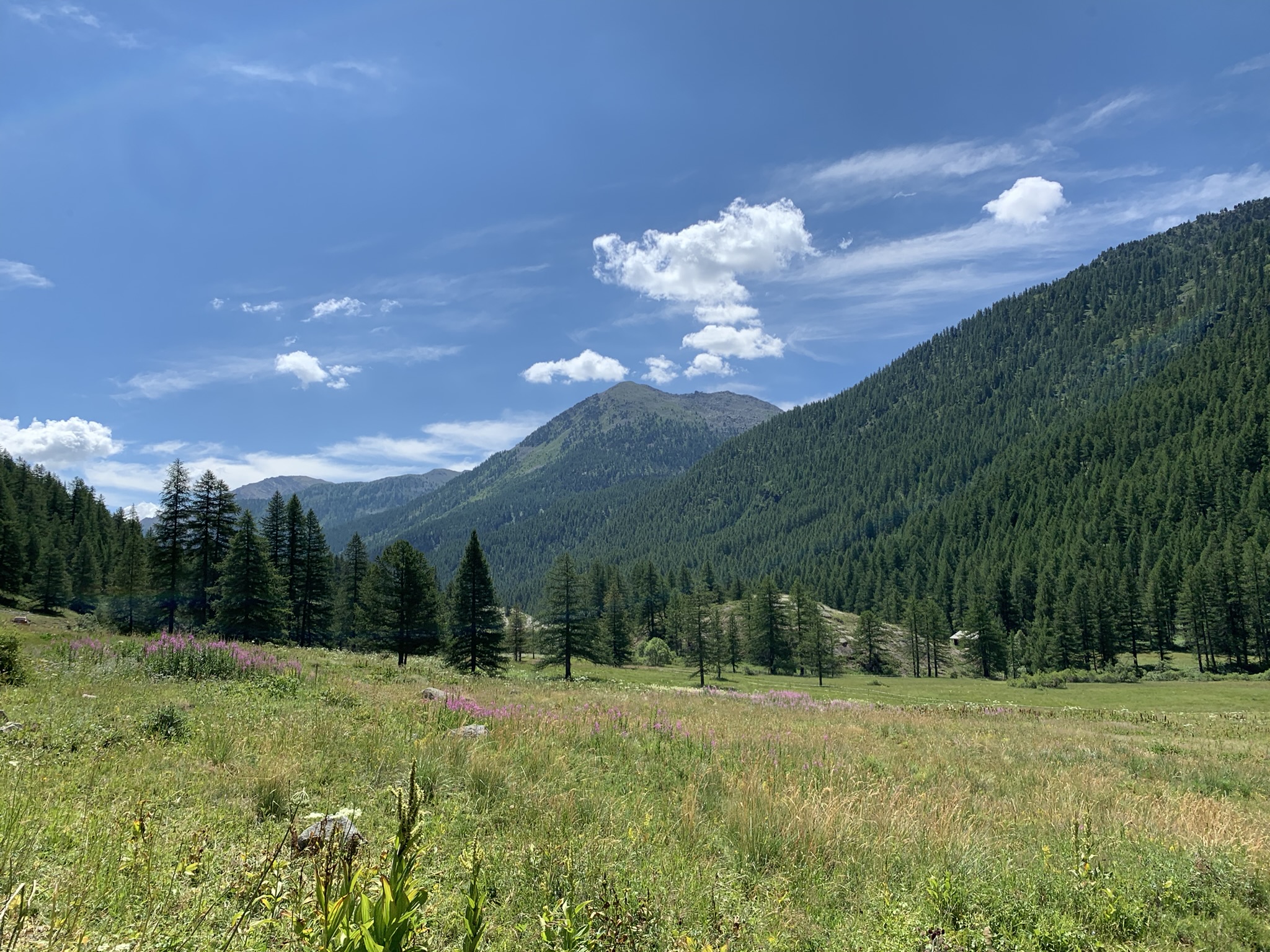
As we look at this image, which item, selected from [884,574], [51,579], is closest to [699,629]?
[51,579]

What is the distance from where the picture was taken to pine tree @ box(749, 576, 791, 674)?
250ft

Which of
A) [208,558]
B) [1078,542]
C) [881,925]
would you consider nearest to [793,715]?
[881,925]

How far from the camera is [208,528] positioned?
40594mm

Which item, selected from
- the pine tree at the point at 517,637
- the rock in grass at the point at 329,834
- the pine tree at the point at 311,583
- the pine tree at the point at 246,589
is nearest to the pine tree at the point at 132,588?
the pine tree at the point at 311,583

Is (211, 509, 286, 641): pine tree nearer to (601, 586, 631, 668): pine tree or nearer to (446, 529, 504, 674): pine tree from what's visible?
(446, 529, 504, 674): pine tree

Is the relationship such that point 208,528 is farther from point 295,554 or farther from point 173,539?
point 295,554

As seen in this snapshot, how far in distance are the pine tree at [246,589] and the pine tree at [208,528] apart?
0.80 m

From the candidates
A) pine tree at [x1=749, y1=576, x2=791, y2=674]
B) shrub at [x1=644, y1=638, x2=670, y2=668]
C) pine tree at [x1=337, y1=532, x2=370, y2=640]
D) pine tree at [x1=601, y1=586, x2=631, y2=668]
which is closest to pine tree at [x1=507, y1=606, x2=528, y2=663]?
pine tree at [x1=601, y1=586, x2=631, y2=668]

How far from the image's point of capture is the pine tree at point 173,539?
127ft

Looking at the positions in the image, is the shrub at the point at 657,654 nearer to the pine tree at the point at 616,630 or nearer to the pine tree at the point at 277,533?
the pine tree at the point at 616,630

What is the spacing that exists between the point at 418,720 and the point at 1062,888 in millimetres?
9928

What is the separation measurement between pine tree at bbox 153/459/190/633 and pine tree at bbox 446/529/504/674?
18.9 meters

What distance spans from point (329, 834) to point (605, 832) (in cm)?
302

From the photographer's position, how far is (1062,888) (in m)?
5.34
